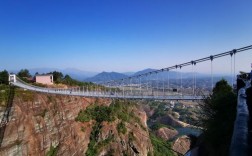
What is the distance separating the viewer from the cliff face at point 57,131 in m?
30.8

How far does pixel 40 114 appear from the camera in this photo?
3591 cm

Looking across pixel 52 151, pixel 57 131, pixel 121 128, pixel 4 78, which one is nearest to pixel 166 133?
pixel 121 128

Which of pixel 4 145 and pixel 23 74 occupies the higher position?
pixel 23 74

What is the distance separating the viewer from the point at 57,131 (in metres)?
37.5

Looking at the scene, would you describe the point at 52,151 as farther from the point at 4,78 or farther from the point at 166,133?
the point at 166,133

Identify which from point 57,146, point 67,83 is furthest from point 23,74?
point 57,146

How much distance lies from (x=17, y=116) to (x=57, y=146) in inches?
269

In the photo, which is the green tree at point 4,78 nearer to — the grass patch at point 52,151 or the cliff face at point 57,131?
the cliff face at point 57,131

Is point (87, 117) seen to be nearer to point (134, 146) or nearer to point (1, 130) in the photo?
point (134, 146)

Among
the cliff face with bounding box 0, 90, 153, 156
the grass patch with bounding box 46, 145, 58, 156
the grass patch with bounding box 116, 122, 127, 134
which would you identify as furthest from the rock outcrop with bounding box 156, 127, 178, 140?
the grass patch with bounding box 46, 145, 58, 156

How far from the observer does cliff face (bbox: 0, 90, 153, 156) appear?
30.8m

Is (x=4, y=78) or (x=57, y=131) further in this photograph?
(x=4, y=78)

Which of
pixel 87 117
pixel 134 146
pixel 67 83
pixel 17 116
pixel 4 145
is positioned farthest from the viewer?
pixel 67 83

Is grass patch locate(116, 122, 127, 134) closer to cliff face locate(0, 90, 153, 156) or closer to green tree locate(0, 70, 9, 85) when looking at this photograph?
cliff face locate(0, 90, 153, 156)
